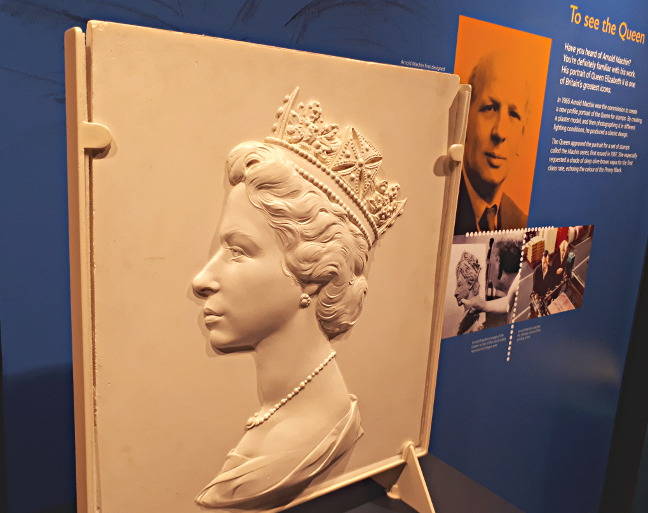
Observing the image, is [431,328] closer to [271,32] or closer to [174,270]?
[174,270]

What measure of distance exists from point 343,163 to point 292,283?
0.87 feet

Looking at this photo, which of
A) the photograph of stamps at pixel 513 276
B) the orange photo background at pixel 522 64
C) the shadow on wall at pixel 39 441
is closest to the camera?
the shadow on wall at pixel 39 441

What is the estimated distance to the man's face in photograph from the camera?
182cm

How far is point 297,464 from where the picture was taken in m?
1.27

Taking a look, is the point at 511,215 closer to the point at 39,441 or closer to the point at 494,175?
the point at 494,175

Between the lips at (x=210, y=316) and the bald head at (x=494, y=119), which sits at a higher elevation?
the bald head at (x=494, y=119)

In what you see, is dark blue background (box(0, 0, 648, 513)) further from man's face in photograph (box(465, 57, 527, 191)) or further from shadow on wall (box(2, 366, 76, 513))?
man's face in photograph (box(465, 57, 527, 191))

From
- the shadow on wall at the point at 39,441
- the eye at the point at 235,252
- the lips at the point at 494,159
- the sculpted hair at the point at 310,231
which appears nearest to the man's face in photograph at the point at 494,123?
the lips at the point at 494,159

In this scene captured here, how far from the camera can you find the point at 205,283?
1073 millimetres

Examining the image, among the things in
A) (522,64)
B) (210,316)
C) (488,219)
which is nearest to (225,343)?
(210,316)

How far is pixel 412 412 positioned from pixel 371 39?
0.99m

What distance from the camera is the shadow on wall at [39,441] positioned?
1.31 metres

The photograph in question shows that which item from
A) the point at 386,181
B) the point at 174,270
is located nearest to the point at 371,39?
the point at 386,181

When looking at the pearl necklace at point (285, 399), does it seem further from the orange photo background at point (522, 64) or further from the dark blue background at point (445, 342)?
the orange photo background at point (522, 64)
